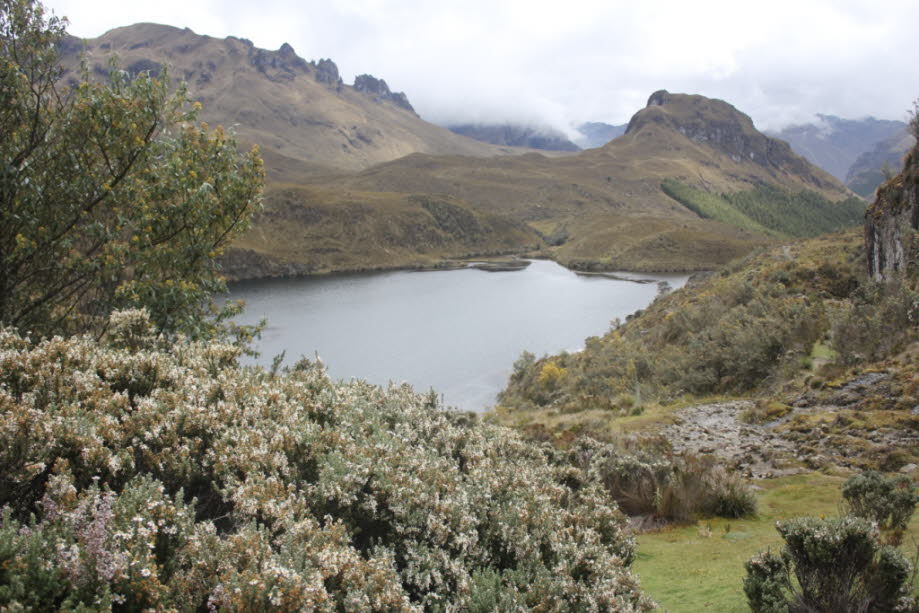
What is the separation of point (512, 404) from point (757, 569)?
24.2 meters

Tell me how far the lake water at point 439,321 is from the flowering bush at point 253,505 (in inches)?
639

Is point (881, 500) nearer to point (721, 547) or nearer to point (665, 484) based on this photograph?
point (721, 547)

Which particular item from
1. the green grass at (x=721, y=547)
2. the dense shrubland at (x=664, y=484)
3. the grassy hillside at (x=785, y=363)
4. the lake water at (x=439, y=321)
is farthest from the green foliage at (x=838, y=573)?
the lake water at (x=439, y=321)

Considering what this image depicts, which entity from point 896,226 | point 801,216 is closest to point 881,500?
point 896,226

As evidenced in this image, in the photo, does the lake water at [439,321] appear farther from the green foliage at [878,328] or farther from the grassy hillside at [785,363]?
the green foliage at [878,328]

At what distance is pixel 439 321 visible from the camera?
59.7m

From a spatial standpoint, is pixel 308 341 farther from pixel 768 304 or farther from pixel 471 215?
pixel 471 215

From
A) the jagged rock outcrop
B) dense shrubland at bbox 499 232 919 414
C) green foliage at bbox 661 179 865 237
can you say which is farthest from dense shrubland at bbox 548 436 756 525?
green foliage at bbox 661 179 865 237

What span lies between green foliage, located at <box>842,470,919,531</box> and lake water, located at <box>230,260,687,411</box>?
16629 mm

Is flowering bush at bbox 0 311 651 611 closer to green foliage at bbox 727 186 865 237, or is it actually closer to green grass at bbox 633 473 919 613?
green grass at bbox 633 473 919 613

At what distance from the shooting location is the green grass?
5273 millimetres

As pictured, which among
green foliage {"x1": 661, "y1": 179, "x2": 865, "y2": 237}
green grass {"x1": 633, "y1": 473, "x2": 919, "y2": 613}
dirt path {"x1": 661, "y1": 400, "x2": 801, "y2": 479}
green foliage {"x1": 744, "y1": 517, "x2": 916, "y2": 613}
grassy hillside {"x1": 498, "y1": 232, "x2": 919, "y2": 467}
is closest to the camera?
green foliage {"x1": 744, "y1": 517, "x2": 916, "y2": 613}

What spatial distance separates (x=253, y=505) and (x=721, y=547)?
582cm

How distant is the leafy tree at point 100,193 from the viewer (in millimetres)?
8172
